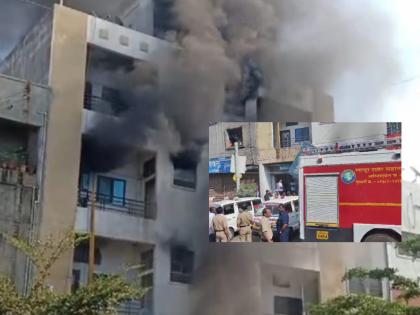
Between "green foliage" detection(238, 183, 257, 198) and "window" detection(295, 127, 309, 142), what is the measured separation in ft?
5.07

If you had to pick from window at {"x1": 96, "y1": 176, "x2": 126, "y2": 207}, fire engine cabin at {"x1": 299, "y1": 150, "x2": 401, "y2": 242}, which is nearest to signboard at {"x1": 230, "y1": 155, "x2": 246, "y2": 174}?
fire engine cabin at {"x1": 299, "y1": 150, "x2": 401, "y2": 242}

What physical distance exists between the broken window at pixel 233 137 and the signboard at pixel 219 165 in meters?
0.42

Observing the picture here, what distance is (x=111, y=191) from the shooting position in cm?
1454

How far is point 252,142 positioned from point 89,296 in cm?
878

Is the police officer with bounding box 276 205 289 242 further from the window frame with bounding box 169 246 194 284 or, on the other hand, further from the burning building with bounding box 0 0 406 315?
the window frame with bounding box 169 246 194 284

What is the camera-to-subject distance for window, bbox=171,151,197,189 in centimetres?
1509

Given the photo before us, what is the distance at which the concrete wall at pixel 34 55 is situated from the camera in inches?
575

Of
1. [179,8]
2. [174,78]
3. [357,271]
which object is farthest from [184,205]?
[179,8]

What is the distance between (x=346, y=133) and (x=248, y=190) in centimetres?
276

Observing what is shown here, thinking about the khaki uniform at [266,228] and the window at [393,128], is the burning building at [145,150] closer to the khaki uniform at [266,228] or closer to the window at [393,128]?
the khaki uniform at [266,228]

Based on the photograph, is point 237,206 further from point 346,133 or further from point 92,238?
point 92,238

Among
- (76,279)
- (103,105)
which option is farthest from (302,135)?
(76,279)

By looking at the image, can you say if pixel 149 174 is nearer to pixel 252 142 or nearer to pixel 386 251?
pixel 252 142

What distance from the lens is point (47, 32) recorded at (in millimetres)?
14695
